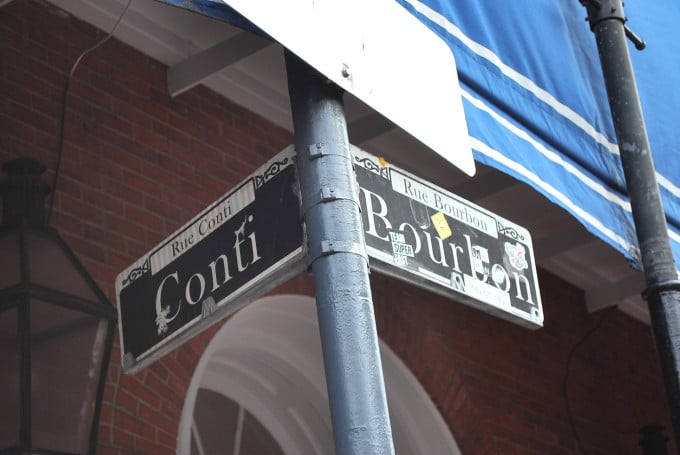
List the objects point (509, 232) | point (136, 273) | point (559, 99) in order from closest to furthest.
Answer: point (136, 273)
point (509, 232)
point (559, 99)

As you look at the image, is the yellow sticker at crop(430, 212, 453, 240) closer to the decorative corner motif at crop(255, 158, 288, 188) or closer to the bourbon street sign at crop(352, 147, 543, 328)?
the bourbon street sign at crop(352, 147, 543, 328)

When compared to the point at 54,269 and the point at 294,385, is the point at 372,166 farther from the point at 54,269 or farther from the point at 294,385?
the point at 294,385

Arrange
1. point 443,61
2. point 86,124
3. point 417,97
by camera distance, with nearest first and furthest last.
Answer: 1. point 417,97
2. point 443,61
3. point 86,124

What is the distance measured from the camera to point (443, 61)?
293 cm

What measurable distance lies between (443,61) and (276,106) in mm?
3275

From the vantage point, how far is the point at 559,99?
423 centimetres

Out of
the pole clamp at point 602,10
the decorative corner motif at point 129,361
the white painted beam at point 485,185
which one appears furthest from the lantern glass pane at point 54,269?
the white painted beam at point 485,185

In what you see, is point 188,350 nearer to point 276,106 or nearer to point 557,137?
point 276,106

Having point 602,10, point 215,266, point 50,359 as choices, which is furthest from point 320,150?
point 602,10

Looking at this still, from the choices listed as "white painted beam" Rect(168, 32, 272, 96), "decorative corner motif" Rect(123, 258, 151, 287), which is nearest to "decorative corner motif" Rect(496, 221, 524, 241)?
"decorative corner motif" Rect(123, 258, 151, 287)

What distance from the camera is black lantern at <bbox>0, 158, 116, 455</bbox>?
141 inches

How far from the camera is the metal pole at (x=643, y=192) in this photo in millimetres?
3631

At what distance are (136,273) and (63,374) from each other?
586 mm

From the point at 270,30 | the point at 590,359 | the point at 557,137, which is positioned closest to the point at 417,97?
the point at 270,30
